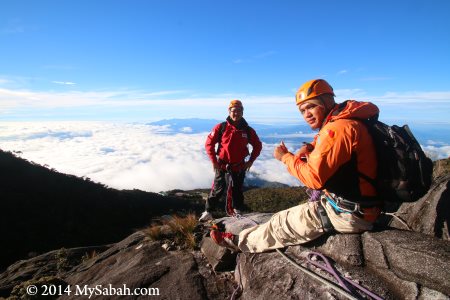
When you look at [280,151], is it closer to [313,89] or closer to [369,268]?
[313,89]

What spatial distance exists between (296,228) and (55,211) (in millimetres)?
34941

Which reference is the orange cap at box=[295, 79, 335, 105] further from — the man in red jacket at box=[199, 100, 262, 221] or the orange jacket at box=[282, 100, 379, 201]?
the man in red jacket at box=[199, 100, 262, 221]

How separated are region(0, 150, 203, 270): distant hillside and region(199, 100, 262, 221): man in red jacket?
17.6m

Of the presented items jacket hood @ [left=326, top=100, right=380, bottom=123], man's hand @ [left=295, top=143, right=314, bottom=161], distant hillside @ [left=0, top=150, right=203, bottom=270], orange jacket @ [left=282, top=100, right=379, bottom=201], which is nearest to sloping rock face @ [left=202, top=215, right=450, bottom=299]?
orange jacket @ [left=282, top=100, right=379, bottom=201]

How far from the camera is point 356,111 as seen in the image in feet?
12.1

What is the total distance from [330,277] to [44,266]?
9809mm

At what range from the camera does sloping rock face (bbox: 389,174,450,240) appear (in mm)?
5039

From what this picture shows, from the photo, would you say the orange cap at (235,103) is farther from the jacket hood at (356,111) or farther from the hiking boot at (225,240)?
the jacket hood at (356,111)

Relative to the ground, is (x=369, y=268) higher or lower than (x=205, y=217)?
higher

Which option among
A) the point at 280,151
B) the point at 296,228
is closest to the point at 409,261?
the point at 296,228

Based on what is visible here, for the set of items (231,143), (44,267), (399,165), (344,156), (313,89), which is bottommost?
(44,267)

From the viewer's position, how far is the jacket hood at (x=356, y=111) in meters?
3.69

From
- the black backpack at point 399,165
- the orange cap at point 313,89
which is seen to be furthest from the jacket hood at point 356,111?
the orange cap at point 313,89

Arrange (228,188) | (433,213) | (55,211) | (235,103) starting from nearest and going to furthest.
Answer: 1. (433,213)
2. (235,103)
3. (228,188)
4. (55,211)
